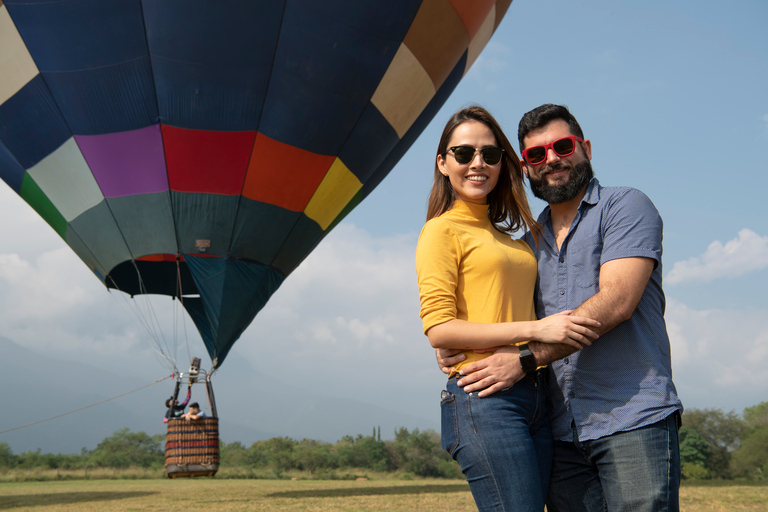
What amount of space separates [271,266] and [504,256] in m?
8.06

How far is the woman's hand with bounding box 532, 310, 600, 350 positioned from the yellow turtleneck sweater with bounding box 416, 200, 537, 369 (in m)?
0.14

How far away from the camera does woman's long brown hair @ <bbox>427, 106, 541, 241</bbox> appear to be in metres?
2.32

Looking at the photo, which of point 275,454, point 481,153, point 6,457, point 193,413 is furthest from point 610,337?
point 6,457

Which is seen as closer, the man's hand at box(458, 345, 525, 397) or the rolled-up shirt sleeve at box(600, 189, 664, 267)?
the man's hand at box(458, 345, 525, 397)

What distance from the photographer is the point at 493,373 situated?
6.40 feet

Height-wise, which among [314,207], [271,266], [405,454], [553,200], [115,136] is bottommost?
[405,454]

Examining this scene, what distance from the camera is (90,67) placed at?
817 centimetres

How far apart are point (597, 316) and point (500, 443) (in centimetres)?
51

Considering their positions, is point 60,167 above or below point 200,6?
below

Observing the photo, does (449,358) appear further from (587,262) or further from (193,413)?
(193,413)

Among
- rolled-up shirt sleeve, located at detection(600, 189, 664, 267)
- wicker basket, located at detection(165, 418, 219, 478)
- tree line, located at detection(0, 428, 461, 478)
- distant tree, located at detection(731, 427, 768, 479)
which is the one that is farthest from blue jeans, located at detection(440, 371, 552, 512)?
distant tree, located at detection(731, 427, 768, 479)

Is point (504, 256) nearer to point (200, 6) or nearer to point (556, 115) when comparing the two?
point (556, 115)

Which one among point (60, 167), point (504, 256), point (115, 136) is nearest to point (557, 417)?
point (504, 256)

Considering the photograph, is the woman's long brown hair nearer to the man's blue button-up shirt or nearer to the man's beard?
the man's beard
